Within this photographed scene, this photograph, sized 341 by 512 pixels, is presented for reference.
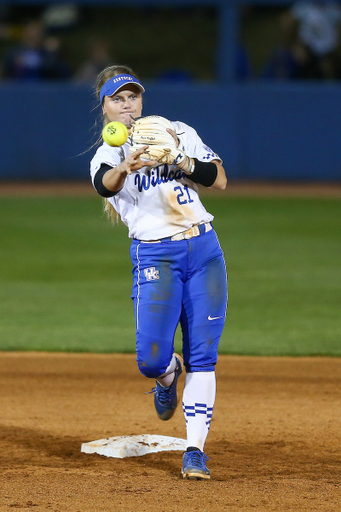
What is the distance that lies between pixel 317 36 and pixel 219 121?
11.9 feet

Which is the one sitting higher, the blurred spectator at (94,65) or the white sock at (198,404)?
the blurred spectator at (94,65)

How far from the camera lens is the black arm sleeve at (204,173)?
3.62 metres

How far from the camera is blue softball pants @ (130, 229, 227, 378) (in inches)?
144

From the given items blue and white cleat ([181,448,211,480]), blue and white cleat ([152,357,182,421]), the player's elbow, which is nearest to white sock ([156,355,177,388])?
blue and white cleat ([152,357,182,421])

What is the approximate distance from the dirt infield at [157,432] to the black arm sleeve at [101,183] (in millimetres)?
1309

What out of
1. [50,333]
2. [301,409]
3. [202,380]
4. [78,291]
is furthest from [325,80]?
[202,380]

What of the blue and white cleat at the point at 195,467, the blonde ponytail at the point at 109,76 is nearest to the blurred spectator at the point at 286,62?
the blonde ponytail at the point at 109,76

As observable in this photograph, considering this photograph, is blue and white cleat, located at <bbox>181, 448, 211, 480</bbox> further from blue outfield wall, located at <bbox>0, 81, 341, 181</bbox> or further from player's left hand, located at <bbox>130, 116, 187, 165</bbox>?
blue outfield wall, located at <bbox>0, 81, 341, 181</bbox>

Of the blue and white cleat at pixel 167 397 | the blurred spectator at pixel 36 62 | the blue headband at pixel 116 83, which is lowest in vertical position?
the blue and white cleat at pixel 167 397

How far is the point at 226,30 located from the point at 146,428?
46.6 feet

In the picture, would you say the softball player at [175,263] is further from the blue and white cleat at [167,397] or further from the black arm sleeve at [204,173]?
the blue and white cleat at [167,397]

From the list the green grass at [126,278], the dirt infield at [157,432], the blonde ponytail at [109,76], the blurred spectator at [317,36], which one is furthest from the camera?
the blurred spectator at [317,36]

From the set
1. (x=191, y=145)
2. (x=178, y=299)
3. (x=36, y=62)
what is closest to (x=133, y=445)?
(x=178, y=299)

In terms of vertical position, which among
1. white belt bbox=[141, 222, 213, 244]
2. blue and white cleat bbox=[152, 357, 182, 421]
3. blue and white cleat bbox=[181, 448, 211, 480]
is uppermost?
white belt bbox=[141, 222, 213, 244]
